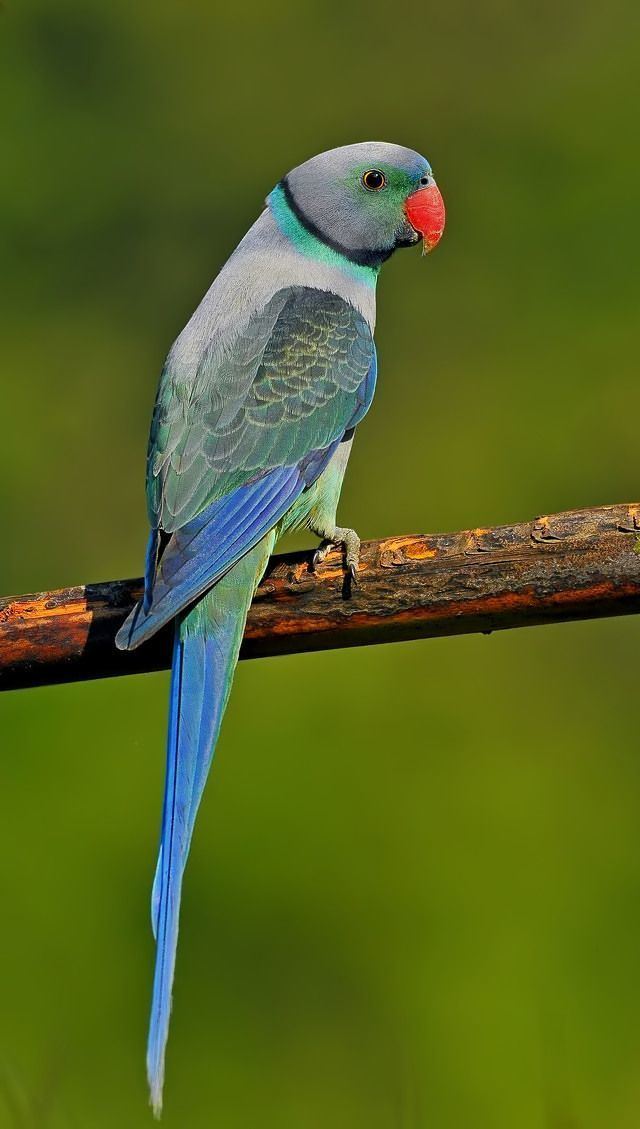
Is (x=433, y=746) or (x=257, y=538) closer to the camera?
(x=257, y=538)

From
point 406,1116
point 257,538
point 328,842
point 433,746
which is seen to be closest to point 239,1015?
point 328,842

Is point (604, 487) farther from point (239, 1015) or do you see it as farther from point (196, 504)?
point (196, 504)

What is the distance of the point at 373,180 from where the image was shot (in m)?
3.04

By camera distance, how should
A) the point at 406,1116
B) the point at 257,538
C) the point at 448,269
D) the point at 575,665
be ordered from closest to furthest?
the point at 406,1116, the point at 257,538, the point at 575,665, the point at 448,269

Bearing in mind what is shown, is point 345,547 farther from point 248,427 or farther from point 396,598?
point 248,427

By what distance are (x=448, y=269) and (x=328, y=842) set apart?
102 inches

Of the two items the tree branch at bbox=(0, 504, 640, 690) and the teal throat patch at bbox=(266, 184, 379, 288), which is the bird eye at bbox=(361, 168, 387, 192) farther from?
the tree branch at bbox=(0, 504, 640, 690)

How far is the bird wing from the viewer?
2.56m

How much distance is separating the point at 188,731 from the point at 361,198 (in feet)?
4.47

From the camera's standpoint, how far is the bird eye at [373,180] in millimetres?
3035

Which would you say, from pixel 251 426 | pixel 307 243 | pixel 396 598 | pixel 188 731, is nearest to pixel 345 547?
pixel 396 598

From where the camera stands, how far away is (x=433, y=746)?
4.34 meters

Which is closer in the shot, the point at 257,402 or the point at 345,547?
the point at 345,547

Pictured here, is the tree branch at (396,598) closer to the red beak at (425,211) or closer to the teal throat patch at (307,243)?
the teal throat patch at (307,243)
